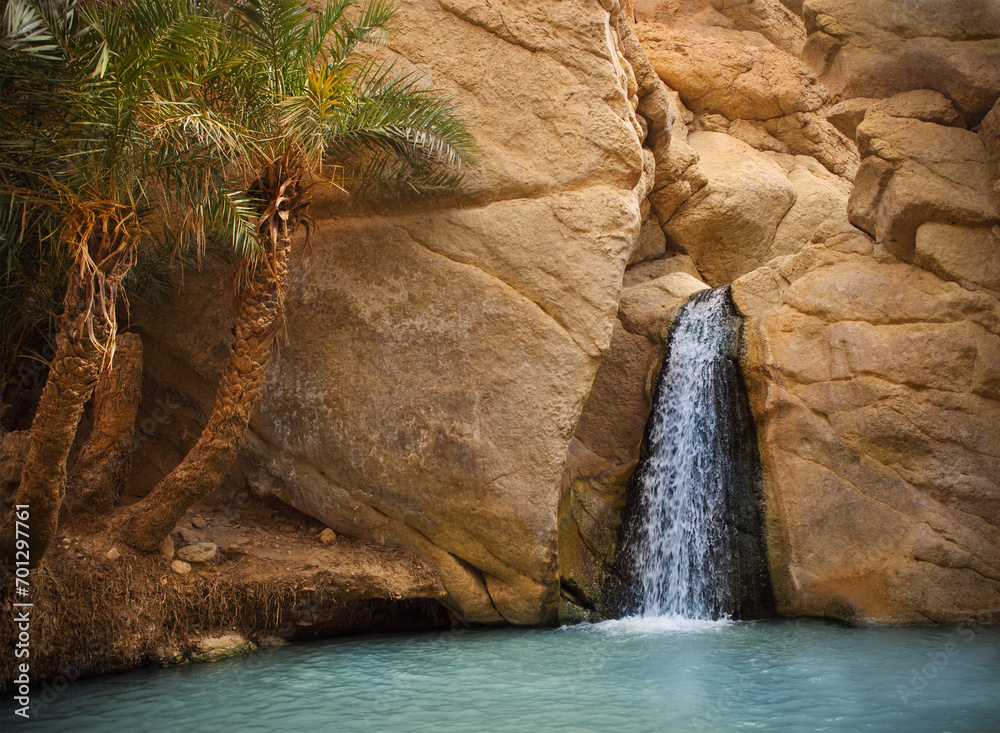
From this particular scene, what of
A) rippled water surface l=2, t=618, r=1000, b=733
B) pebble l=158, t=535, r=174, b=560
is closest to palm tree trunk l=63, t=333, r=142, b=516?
pebble l=158, t=535, r=174, b=560

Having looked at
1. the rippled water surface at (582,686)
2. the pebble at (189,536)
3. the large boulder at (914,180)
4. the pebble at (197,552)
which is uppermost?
the large boulder at (914,180)

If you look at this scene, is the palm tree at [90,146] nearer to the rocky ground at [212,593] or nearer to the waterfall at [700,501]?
the rocky ground at [212,593]

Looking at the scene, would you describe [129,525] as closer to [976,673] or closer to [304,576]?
[304,576]

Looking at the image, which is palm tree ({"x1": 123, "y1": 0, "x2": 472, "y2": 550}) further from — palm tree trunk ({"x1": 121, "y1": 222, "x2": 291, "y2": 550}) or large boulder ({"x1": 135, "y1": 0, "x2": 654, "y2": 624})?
large boulder ({"x1": 135, "y1": 0, "x2": 654, "y2": 624})

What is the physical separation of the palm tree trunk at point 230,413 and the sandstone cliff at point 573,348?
1.48m

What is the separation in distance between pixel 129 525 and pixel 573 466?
219 inches

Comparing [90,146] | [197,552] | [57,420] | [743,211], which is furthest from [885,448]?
[90,146]

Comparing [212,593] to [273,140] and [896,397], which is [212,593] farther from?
[896,397]

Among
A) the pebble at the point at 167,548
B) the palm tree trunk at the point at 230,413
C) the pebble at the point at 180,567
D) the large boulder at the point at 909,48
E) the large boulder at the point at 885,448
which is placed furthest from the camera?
the large boulder at the point at 909,48

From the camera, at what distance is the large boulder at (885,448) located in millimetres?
8570

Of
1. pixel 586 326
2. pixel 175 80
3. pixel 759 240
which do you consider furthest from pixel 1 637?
pixel 759 240

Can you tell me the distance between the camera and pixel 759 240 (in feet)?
54.2

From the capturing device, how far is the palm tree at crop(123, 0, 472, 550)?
7008 millimetres

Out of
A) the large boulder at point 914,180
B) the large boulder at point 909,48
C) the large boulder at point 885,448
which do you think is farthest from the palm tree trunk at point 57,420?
the large boulder at point 909,48
